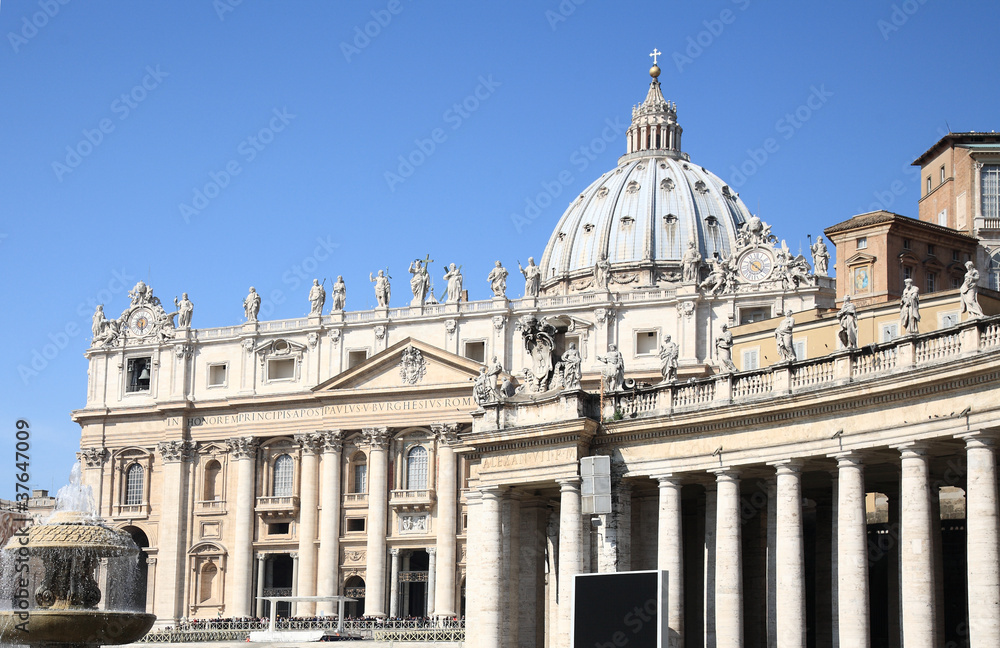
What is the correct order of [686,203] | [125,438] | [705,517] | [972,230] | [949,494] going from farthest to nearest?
[686,203]
[125,438]
[972,230]
[949,494]
[705,517]

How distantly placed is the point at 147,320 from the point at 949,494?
2957 inches

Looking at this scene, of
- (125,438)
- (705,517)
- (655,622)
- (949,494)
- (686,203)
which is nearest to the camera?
(655,622)

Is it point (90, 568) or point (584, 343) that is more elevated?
point (584, 343)

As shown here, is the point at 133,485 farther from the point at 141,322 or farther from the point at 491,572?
the point at 491,572

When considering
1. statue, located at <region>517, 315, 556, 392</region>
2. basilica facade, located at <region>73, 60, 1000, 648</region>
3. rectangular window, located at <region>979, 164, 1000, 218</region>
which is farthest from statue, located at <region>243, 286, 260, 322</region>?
statue, located at <region>517, 315, 556, 392</region>

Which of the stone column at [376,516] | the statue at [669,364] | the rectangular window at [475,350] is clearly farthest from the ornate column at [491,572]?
the rectangular window at [475,350]

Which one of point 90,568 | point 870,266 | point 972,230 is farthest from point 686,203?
point 90,568

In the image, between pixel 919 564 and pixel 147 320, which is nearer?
pixel 919 564

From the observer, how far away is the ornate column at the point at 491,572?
4300 cm

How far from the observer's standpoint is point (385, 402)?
10019 cm

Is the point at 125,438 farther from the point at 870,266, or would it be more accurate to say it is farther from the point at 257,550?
the point at 870,266

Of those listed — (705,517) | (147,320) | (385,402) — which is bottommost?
(705,517)

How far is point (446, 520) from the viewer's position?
315ft

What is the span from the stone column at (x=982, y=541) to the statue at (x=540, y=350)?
47.8 ft
